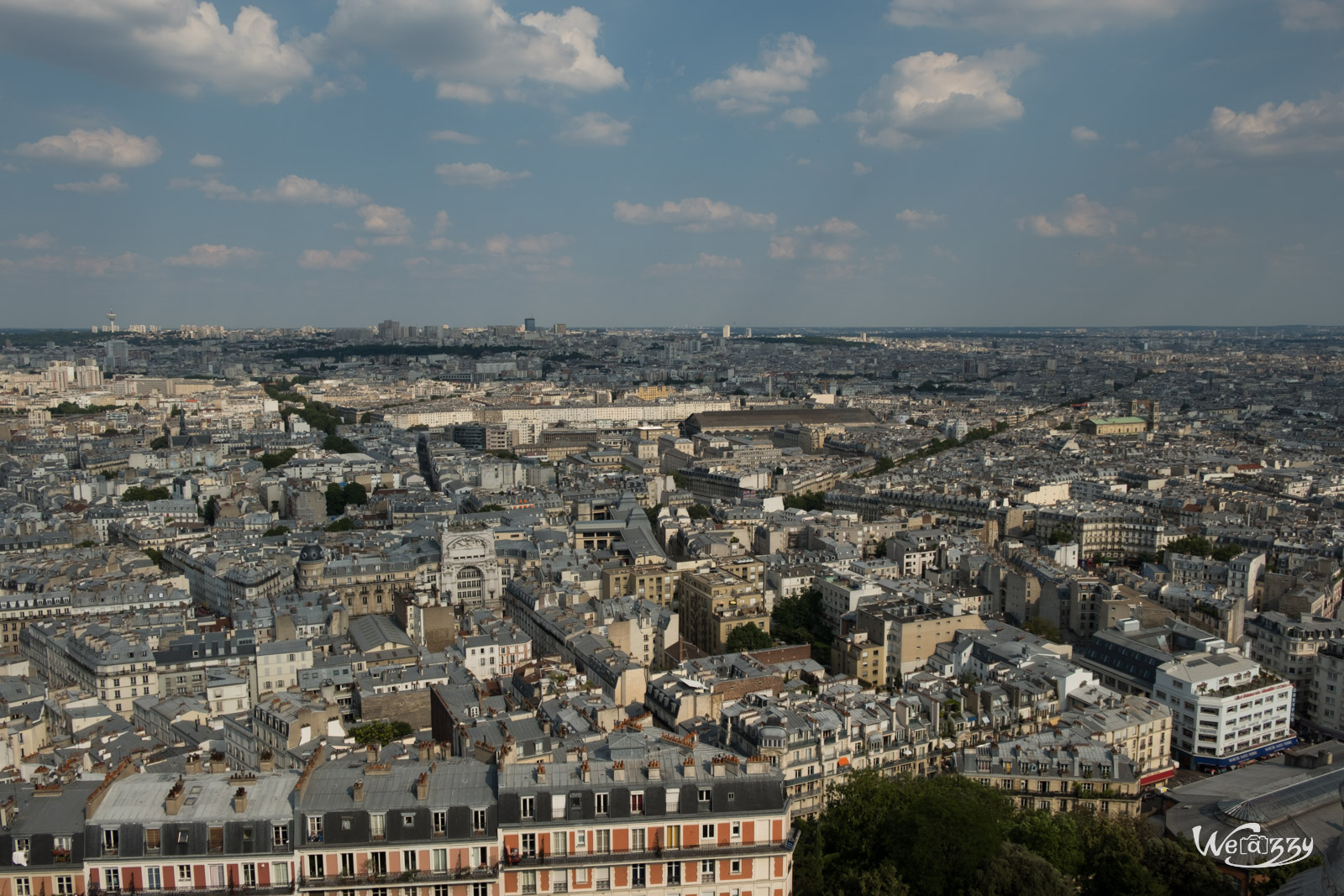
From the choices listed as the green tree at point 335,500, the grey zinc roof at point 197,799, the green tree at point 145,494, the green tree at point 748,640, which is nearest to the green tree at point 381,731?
the grey zinc roof at point 197,799

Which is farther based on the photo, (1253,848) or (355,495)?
(355,495)

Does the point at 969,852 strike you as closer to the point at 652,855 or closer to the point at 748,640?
the point at 652,855

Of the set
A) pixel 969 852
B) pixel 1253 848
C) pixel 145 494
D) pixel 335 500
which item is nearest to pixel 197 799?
pixel 969 852

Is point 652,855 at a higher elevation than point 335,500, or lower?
higher

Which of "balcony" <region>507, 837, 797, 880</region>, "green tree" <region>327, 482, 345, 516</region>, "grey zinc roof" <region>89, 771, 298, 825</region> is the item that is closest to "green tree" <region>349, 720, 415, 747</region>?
"grey zinc roof" <region>89, 771, 298, 825</region>

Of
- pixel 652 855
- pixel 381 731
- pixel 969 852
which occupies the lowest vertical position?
pixel 381 731

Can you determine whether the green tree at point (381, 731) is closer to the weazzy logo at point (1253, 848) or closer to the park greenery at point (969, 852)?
the park greenery at point (969, 852)
